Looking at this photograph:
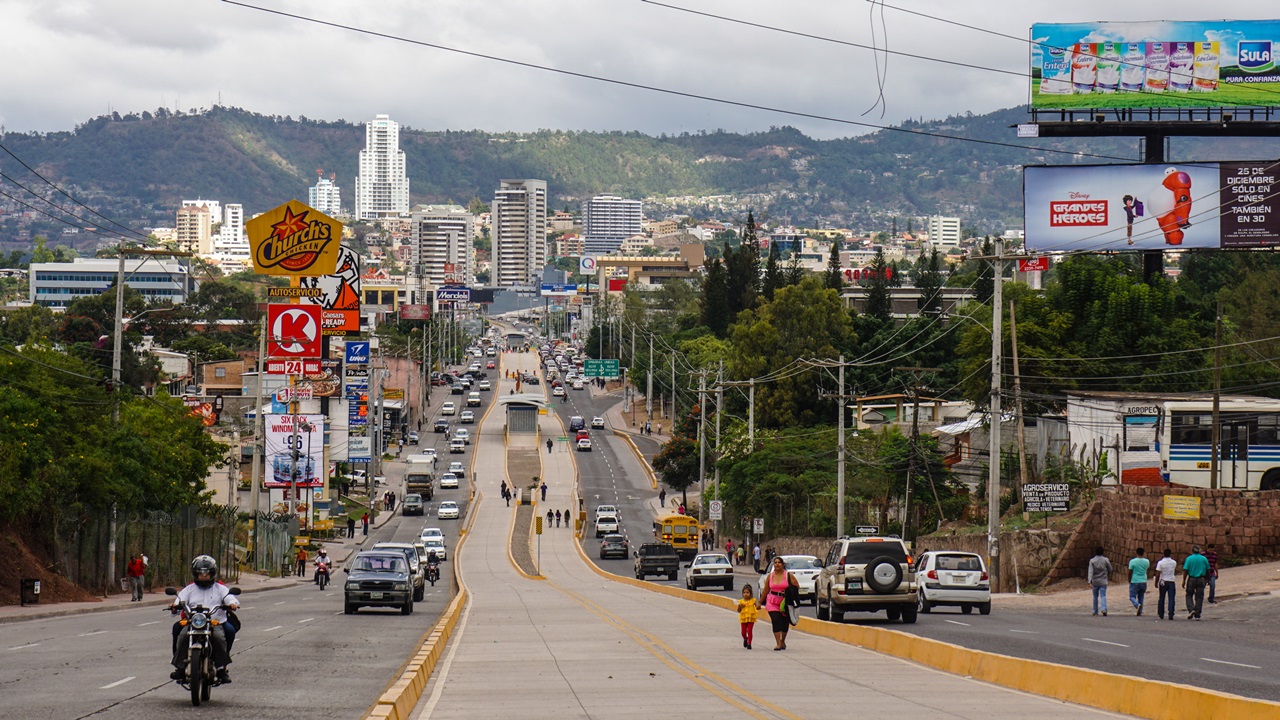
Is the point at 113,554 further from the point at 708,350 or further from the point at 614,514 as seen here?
the point at 708,350

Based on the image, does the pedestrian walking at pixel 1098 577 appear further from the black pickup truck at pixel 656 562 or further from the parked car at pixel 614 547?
the parked car at pixel 614 547

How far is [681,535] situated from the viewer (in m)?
82.7

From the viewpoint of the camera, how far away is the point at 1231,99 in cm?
7138

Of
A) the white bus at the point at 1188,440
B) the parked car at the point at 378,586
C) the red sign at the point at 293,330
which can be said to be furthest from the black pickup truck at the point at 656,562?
the parked car at the point at 378,586

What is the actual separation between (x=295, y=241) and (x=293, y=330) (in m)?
8.49

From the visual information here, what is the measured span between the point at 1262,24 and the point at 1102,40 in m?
7.78

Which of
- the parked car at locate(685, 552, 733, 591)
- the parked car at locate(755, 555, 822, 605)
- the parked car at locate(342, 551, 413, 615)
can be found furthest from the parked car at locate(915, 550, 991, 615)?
the parked car at locate(685, 552, 733, 591)

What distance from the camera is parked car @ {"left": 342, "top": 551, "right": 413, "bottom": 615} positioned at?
3578 cm

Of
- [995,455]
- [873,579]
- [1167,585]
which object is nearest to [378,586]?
[873,579]

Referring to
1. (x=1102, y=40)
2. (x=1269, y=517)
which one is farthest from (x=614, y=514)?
(x=1269, y=517)

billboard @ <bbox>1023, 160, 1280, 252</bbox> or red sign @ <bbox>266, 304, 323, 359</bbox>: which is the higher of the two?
billboard @ <bbox>1023, 160, 1280, 252</bbox>

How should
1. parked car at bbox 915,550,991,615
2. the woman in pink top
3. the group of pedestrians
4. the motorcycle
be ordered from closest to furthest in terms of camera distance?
the motorcycle, the woman in pink top, the group of pedestrians, parked car at bbox 915,550,991,615

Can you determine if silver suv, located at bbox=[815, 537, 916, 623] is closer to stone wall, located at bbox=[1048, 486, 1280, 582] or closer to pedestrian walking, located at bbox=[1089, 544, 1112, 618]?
pedestrian walking, located at bbox=[1089, 544, 1112, 618]

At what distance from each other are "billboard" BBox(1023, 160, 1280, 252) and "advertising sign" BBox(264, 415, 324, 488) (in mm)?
38863
